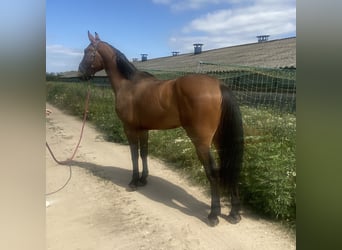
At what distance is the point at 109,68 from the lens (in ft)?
6.06

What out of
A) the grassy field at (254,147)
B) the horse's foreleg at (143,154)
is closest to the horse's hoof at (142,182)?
the horse's foreleg at (143,154)

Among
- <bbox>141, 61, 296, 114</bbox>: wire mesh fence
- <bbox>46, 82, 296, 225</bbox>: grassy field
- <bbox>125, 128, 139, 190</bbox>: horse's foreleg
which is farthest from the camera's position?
<bbox>125, 128, 139, 190</bbox>: horse's foreleg

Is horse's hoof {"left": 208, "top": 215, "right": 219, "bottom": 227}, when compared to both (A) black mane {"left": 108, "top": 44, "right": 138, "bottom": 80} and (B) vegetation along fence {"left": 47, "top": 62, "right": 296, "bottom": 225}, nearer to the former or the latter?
(B) vegetation along fence {"left": 47, "top": 62, "right": 296, "bottom": 225}

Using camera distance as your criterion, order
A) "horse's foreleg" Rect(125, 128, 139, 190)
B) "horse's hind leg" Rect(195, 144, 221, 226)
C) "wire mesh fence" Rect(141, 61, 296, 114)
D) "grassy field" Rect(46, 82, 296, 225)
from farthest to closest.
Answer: "horse's foreleg" Rect(125, 128, 139, 190), "horse's hind leg" Rect(195, 144, 221, 226), "grassy field" Rect(46, 82, 296, 225), "wire mesh fence" Rect(141, 61, 296, 114)

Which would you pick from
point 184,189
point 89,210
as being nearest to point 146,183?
point 184,189

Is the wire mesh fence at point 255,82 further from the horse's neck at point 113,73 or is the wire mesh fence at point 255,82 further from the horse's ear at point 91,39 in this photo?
the horse's ear at point 91,39

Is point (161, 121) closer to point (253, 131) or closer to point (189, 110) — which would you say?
point (189, 110)

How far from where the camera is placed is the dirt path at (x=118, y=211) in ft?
5.30

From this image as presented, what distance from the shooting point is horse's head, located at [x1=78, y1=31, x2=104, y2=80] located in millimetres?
1576

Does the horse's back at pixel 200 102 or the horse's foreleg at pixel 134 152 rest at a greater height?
the horse's back at pixel 200 102

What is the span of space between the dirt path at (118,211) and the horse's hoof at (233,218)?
0.10 ft

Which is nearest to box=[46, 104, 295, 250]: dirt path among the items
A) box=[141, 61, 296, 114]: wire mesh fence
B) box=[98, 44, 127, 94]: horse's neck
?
box=[98, 44, 127, 94]: horse's neck

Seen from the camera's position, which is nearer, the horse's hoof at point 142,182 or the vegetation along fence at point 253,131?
the vegetation along fence at point 253,131

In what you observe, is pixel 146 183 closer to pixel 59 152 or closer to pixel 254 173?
pixel 59 152
